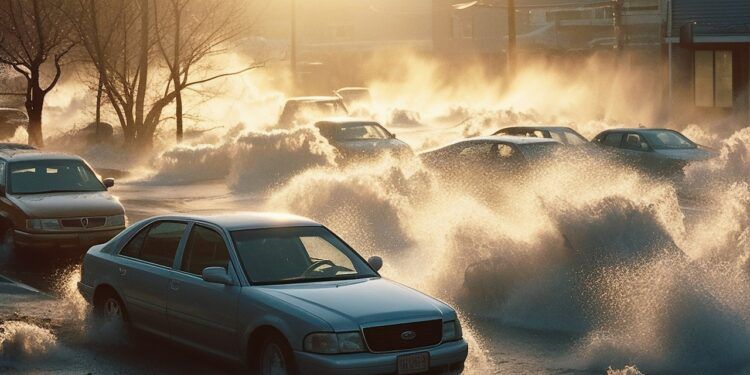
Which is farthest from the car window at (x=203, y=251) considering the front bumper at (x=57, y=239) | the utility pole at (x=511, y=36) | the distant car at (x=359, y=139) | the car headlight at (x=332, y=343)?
the utility pole at (x=511, y=36)

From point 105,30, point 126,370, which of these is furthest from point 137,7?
point 126,370

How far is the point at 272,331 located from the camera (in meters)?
9.60

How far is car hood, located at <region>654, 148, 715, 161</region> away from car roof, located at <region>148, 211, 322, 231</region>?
1802 cm

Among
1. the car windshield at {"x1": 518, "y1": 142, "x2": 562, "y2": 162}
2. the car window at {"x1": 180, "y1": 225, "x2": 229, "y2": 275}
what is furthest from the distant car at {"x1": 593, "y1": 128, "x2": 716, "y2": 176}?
the car window at {"x1": 180, "y1": 225, "x2": 229, "y2": 275}

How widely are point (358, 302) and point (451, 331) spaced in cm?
72

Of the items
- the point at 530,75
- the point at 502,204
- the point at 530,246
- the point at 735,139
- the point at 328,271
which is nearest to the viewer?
the point at 328,271

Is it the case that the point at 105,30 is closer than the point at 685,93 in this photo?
Yes

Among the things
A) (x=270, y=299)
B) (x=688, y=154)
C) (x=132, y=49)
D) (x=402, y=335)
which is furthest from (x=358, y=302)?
(x=132, y=49)

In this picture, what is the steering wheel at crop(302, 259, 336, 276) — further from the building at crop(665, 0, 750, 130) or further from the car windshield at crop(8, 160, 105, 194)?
the building at crop(665, 0, 750, 130)

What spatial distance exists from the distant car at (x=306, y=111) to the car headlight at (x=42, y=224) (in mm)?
21769

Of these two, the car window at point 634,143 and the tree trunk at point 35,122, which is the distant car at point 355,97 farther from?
the car window at point 634,143

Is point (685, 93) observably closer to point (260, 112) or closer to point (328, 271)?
point (260, 112)

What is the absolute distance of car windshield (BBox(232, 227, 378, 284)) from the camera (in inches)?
405

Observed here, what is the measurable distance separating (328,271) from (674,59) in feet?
139
